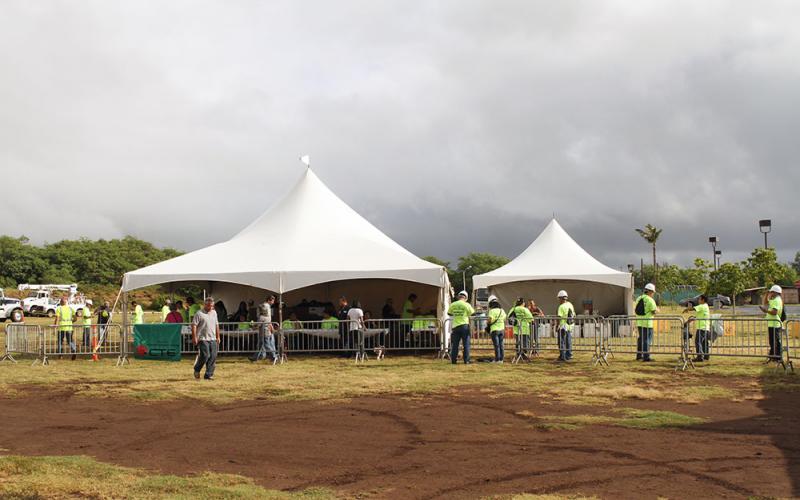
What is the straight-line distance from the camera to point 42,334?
17688mm

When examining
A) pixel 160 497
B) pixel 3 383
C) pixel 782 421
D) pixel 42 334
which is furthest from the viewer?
pixel 42 334

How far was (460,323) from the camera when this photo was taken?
1636 cm

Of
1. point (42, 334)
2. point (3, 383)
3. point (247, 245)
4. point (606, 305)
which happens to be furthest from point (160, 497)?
point (606, 305)

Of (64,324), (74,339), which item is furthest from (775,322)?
(64,324)

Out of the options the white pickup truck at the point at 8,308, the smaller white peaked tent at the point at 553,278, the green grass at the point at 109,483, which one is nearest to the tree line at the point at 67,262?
the white pickup truck at the point at 8,308

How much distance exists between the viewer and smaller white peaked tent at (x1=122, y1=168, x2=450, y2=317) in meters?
18.4

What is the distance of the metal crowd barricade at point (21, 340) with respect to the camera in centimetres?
1789

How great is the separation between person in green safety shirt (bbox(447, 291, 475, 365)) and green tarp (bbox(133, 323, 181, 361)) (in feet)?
21.4

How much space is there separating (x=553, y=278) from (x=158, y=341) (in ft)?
47.0

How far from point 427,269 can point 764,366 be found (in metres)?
7.55

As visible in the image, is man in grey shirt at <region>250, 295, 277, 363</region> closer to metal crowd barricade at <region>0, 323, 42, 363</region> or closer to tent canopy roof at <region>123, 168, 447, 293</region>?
tent canopy roof at <region>123, 168, 447, 293</region>

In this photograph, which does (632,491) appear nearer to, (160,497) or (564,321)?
(160,497)

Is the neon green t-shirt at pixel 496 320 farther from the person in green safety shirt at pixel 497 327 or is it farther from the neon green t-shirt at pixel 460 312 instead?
the neon green t-shirt at pixel 460 312

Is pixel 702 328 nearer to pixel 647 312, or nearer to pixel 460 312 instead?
pixel 647 312
